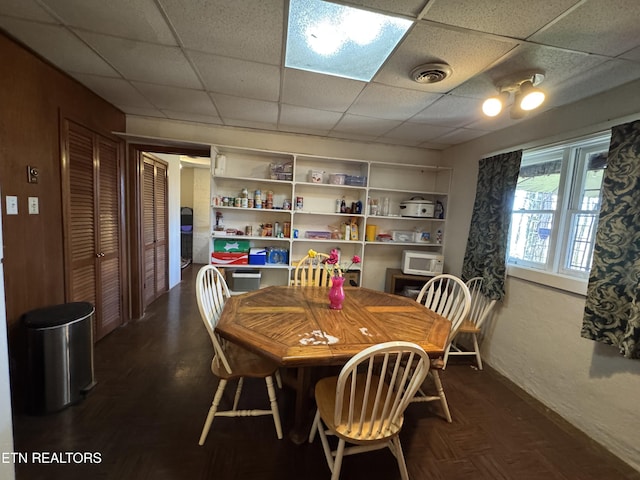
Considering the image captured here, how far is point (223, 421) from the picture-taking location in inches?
69.8

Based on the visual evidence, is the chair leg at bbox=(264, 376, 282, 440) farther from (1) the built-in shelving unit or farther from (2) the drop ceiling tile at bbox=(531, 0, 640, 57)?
(2) the drop ceiling tile at bbox=(531, 0, 640, 57)

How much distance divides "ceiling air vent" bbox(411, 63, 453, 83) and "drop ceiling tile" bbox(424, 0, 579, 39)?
321 millimetres

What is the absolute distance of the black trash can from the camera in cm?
170

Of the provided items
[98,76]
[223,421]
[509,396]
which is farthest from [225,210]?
[509,396]

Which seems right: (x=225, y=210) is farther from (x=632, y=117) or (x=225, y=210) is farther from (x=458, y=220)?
(x=632, y=117)

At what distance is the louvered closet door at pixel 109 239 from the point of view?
258 centimetres

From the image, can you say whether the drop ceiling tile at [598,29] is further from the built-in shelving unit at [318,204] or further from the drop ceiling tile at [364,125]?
the built-in shelving unit at [318,204]

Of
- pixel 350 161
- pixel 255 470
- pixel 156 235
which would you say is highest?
pixel 350 161

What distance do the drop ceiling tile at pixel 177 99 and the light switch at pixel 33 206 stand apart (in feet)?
3.62

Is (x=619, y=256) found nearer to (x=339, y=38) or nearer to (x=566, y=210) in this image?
(x=566, y=210)

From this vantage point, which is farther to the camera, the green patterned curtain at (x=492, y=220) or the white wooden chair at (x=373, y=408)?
the green patterned curtain at (x=492, y=220)

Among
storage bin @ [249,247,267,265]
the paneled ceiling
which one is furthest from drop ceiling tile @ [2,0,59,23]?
storage bin @ [249,247,267,265]

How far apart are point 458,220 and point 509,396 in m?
1.79

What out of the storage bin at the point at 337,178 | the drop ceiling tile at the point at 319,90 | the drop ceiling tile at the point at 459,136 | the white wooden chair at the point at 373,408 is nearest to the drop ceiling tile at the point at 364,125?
the drop ceiling tile at the point at 319,90
